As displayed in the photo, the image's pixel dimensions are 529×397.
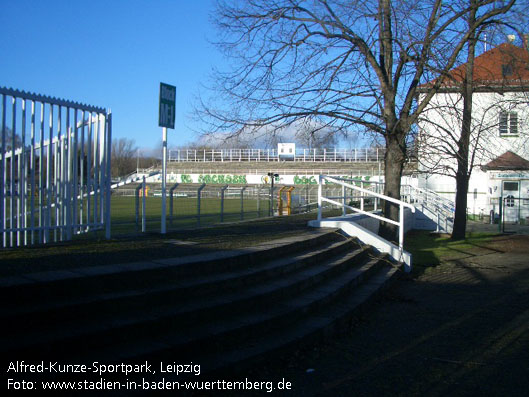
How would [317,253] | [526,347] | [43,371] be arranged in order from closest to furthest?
[43,371] < [526,347] < [317,253]

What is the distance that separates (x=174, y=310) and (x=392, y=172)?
986cm

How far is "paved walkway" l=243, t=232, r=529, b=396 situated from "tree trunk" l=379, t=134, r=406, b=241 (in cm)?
391

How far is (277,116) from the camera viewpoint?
12.7 meters

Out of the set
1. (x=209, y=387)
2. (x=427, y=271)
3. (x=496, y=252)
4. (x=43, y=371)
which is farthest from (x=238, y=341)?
(x=496, y=252)

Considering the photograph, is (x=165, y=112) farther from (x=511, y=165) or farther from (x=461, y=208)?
(x=511, y=165)

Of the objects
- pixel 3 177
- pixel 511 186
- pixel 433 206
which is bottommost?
pixel 433 206

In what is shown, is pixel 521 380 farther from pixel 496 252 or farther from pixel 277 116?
pixel 496 252

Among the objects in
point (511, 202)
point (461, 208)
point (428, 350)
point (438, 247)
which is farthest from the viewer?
point (511, 202)

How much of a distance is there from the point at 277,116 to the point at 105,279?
8.37 metres

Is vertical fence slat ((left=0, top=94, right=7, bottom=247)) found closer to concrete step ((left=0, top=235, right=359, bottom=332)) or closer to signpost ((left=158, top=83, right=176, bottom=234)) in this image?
concrete step ((left=0, top=235, right=359, bottom=332))

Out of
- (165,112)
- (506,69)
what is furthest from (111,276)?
(506,69)

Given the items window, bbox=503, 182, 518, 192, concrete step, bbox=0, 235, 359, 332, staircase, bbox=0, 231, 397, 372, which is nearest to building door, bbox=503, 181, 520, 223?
window, bbox=503, 182, 518, 192

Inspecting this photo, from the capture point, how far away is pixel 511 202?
29703mm

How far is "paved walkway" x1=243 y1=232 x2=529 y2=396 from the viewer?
15.7 feet
